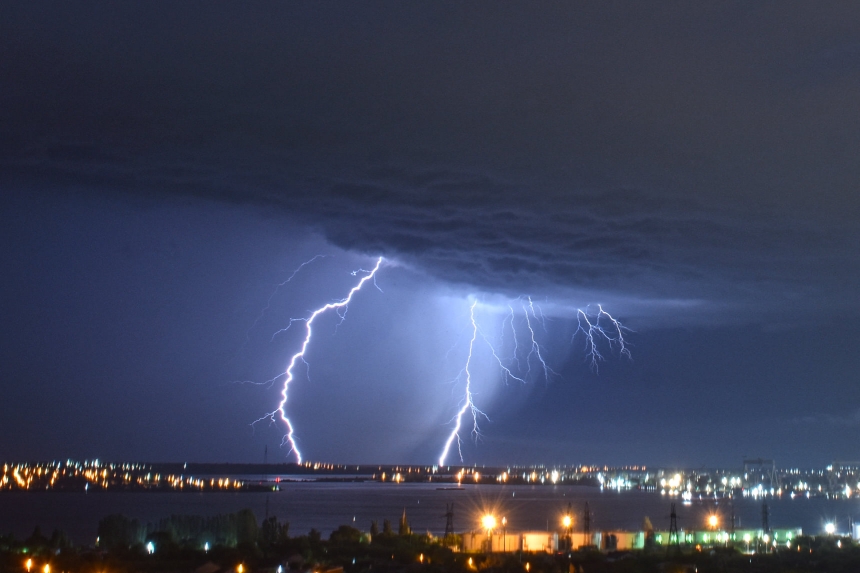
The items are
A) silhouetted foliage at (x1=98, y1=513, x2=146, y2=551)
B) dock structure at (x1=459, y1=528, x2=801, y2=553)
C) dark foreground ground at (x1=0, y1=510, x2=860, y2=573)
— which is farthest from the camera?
silhouetted foliage at (x1=98, y1=513, x2=146, y2=551)

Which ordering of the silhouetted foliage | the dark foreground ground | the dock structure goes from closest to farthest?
the dark foreground ground, the dock structure, the silhouetted foliage

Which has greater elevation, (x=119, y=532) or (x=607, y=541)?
(x=119, y=532)

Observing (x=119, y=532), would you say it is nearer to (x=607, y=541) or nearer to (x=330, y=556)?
(x=330, y=556)

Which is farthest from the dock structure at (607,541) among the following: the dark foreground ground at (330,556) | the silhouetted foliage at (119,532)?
the silhouetted foliage at (119,532)

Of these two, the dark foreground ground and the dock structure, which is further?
the dock structure

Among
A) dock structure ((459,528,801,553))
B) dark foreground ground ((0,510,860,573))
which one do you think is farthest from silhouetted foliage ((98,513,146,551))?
dock structure ((459,528,801,553))

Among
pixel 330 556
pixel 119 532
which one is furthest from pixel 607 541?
pixel 119 532

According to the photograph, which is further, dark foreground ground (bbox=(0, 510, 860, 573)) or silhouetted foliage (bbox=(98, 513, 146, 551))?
silhouetted foliage (bbox=(98, 513, 146, 551))

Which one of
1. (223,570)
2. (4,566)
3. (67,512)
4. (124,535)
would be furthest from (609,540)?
(67,512)

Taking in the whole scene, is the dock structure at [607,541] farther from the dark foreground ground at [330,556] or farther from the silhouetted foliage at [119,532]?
the silhouetted foliage at [119,532]

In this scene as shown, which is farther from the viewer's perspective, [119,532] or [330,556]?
[119,532]

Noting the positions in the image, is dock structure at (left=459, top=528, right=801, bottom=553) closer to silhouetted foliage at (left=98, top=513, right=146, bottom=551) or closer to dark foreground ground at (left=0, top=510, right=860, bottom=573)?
dark foreground ground at (left=0, top=510, right=860, bottom=573)
